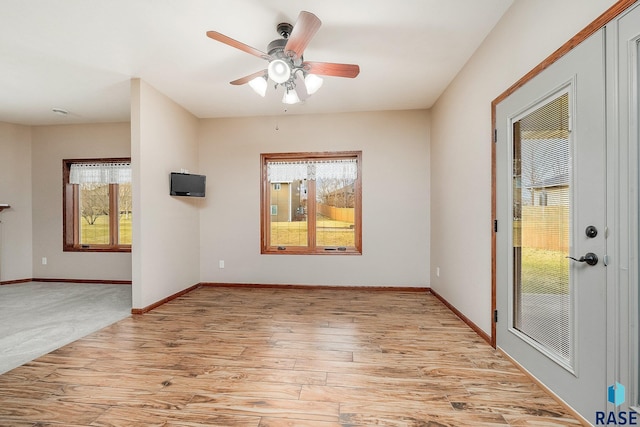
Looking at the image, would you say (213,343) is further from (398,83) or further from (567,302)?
(398,83)

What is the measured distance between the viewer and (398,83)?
11.3 ft

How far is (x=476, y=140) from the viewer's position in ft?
9.05

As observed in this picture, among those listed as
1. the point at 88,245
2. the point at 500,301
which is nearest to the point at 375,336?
the point at 500,301

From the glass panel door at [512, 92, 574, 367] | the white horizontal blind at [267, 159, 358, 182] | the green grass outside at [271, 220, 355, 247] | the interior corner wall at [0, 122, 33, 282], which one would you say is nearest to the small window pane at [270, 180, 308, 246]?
the green grass outside at [271, 220, 355, 247]

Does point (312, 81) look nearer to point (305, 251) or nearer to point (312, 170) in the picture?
point (312, 170)

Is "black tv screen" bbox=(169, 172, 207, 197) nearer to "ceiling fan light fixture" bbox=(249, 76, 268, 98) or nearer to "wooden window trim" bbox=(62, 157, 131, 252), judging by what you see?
"wooden window trim" bbox=(62, 157, 131, 252)

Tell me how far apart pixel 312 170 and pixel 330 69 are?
2267mm

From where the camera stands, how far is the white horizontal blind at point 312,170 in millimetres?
4520

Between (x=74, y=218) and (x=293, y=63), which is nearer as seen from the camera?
(x=293, y=63)

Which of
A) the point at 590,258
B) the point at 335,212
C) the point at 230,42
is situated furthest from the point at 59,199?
the point at 590,258

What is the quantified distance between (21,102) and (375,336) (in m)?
5.69

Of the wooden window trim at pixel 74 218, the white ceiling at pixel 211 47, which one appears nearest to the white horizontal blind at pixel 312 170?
the white ceiling at pixel 211 47

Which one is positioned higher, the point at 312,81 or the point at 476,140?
the point at 312,81

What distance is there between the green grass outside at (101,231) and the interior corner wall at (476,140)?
5.20 m
